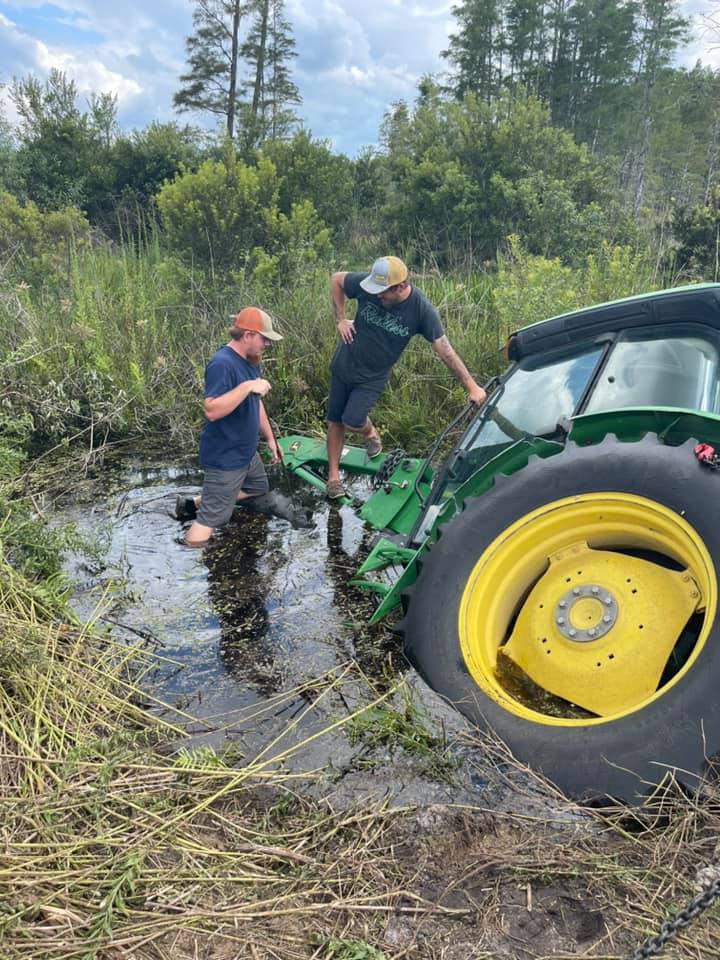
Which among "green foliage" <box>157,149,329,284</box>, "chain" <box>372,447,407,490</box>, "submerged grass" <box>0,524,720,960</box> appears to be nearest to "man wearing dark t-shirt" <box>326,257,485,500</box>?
"chain" <box>372,447,407,490</box>

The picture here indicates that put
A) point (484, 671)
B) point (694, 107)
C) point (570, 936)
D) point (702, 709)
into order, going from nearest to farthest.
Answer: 1. point (570, 936)
2. point (702, 709)
3. point (484, 671)
4. point (694, 107)

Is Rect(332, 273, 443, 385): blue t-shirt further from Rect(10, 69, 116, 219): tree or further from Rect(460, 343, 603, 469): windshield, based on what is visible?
Rect(10, 69, 116, 219): tree

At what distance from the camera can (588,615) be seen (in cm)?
258

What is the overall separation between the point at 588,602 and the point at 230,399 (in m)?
2.77

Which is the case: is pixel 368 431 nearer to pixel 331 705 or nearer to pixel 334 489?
pixel 334 489

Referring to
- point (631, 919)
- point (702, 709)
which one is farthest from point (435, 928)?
point (702, 709)

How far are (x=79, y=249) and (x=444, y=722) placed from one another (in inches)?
410

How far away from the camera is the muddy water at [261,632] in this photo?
2.82 metres

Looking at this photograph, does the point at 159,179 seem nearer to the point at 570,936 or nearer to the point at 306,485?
the point at 306,485

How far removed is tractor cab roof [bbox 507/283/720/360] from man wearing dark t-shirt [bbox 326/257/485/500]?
143cm

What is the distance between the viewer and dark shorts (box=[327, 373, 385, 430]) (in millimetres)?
5496

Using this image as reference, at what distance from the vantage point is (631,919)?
6.23ft

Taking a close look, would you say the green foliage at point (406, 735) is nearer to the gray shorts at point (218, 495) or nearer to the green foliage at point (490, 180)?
the gray shorts at point (218, 495)

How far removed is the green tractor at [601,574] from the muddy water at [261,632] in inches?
12.5
